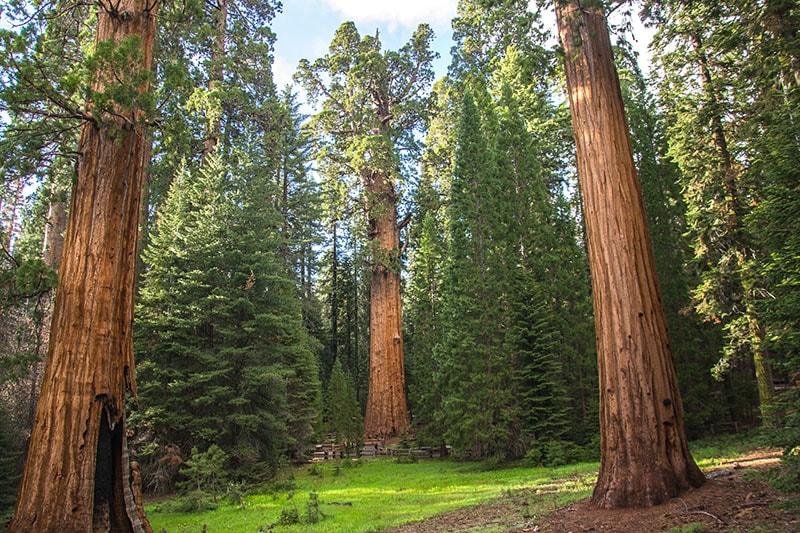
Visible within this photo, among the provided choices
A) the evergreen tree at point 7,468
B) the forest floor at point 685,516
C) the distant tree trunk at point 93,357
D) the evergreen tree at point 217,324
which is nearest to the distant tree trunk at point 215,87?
the evergreen tree at point 217,324

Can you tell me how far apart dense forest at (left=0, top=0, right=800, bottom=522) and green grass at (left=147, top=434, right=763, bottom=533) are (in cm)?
145

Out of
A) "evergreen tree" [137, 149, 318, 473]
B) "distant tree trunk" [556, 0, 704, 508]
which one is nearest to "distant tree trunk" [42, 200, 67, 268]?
"evergreen tree" [137, 149, 318, 473]

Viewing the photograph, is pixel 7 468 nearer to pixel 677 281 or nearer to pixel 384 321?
pixel 384 321

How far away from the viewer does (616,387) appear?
6.34m

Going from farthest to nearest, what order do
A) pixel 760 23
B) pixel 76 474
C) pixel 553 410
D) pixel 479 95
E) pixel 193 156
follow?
pixel 479 95 → pixel 193 156 → pixel 553 410 → pixel 760 23 → pixel 76 474

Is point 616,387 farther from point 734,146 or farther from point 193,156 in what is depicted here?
point 193,156

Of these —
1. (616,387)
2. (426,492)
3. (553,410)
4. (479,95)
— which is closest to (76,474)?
(616,387)

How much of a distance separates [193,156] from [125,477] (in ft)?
54.4

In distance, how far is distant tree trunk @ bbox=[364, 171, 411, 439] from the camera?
80.2 ft

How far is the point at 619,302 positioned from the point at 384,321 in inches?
757

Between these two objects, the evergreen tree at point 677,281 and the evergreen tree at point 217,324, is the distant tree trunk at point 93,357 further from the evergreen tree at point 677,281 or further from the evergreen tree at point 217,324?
the evergreen tree at point 677,281

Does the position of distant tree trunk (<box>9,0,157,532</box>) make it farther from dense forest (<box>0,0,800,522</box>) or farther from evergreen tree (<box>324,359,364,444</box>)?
evergreen tree (<box>324,359,364,444</box>)

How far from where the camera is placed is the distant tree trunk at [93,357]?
17.9 ft

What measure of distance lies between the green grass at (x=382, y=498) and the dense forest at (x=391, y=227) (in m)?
1.46
